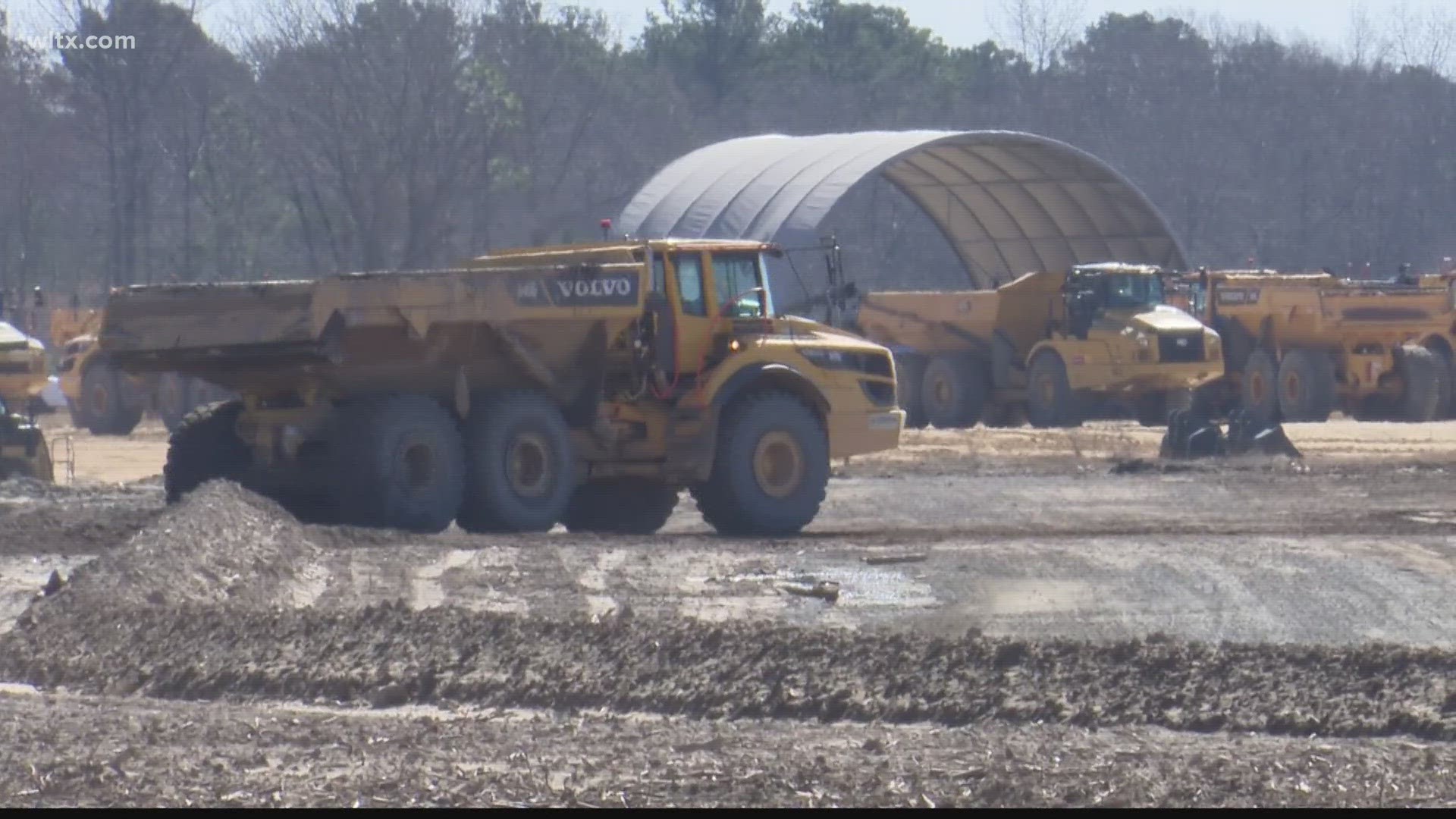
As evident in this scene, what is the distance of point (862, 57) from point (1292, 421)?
108 feet

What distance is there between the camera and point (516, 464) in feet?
49.8

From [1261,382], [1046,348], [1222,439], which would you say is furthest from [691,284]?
[1261,382]

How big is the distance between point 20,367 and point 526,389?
13.5m

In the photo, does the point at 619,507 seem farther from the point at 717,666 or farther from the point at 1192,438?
the point at 1192,438

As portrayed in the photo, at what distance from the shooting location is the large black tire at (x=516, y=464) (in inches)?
589

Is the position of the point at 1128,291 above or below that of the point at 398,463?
above

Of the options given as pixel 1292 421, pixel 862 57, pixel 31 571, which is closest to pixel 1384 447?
pixel 1292 421

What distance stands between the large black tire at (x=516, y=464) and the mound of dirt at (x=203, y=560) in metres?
1.79

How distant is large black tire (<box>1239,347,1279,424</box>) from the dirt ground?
1487cm

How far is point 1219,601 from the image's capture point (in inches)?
452

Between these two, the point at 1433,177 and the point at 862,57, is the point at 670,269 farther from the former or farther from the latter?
the point at 1433,177

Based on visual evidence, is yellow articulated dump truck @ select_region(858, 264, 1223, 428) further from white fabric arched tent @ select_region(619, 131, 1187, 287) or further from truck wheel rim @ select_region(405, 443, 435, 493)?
truck wheel rim @ select_region(405, 443, 435, 493)

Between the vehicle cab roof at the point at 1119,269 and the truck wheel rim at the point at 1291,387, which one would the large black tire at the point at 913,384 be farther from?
the truck wheel rim at the point at 1291,387

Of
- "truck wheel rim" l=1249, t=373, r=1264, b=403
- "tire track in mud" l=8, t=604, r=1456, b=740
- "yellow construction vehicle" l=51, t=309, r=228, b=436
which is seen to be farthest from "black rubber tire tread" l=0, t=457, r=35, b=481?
"truck wheel rim" l=1249, t=373, r=1264, b=403
